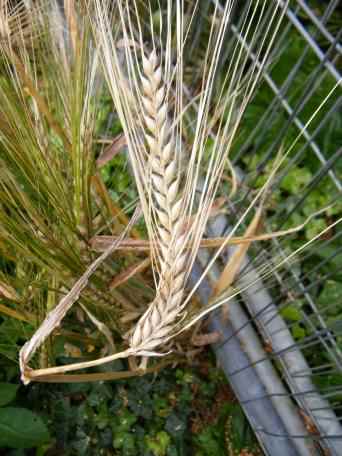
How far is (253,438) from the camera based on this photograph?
114cm

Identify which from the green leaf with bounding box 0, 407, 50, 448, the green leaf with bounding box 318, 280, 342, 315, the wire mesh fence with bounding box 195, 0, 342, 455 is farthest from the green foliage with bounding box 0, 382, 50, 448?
the green leaf with bounding box 318, 280, 342, 315

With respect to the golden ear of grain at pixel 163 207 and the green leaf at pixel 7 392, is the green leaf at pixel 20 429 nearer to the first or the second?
the green leaf at pixel 7 392

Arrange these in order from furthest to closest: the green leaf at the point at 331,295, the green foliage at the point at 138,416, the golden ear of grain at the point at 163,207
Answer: the green leaf at the point at 331,295
the green foliage at the point at 138,416
the golden ear of grain at the point at 163,207

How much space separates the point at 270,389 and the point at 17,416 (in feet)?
1.58

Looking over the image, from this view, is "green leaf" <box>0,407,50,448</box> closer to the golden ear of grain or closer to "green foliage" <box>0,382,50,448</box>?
"green foliage" <box>0,382,50,448</box>

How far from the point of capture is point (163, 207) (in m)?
0.57

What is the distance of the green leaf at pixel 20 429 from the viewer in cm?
94

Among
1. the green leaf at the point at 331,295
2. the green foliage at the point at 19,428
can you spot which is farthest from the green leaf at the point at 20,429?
the green leaf at the point at 331,295

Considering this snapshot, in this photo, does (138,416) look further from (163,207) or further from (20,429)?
(163,207)

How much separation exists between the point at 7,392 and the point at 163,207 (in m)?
0.60

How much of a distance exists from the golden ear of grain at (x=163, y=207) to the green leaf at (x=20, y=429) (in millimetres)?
472

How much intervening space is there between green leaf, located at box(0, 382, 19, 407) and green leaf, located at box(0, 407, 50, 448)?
14 millimetres

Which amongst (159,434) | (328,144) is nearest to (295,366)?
(159,434)

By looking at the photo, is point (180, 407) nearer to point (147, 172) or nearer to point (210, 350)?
point (210, 350)
